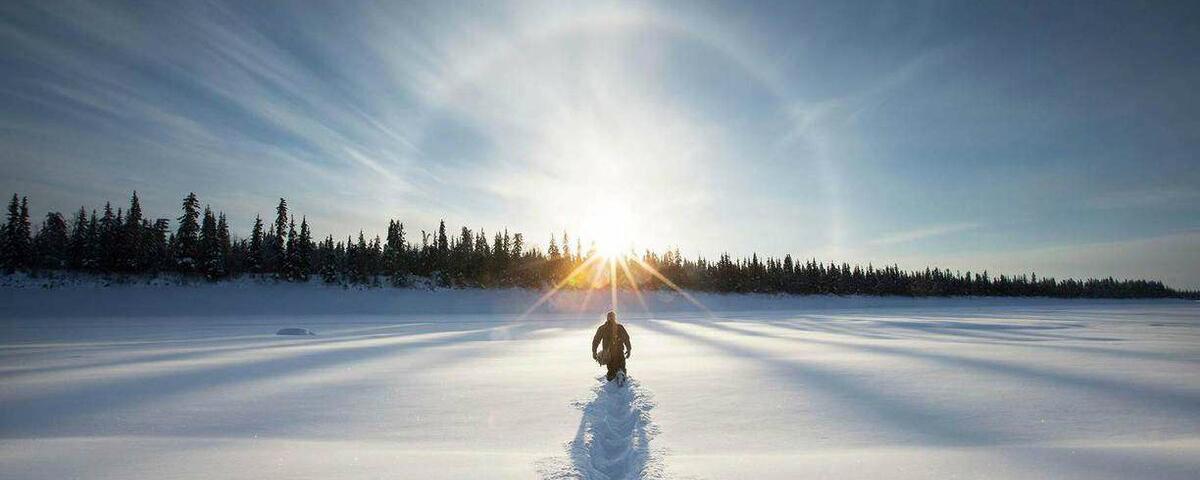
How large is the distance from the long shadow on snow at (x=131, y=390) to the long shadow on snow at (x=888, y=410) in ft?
38.5

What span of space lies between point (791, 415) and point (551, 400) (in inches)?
163

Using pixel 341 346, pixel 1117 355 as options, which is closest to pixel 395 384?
pixel 341 346

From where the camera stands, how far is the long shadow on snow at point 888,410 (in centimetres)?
630

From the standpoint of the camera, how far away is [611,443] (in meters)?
6.63

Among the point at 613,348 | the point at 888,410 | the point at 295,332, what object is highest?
the point at 613,348

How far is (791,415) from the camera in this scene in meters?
7.54

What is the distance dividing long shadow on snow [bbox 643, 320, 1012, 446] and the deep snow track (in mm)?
3420

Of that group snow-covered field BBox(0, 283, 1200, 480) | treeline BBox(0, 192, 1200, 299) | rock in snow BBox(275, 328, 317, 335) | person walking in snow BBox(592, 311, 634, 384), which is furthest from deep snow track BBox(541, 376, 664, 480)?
treeline BBox(0, 192, 1200, 299)

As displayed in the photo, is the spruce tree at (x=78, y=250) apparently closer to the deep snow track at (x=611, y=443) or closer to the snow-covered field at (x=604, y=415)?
the snow-covered field at (x=604, y=415)

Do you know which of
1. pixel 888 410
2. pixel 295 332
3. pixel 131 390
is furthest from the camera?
pixel 295 332

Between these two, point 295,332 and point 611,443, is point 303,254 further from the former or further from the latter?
point 611,443

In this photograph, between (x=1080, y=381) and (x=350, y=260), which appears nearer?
(x=1080, y=381)

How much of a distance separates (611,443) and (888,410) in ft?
15.0

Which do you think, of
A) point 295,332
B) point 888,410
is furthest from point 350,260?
point 888,410
